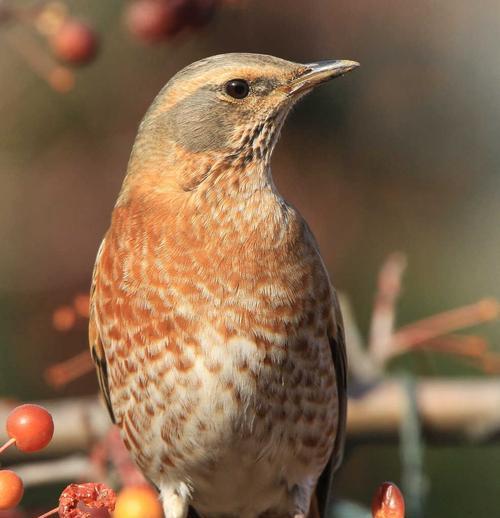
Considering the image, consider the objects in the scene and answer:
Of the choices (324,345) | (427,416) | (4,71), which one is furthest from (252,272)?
(4,71)

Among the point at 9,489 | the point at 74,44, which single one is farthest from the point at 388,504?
the point at 74,44

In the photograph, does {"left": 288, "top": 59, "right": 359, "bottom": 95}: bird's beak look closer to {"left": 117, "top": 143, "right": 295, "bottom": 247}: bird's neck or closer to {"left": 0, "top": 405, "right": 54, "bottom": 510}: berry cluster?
{"left": 117, "top": 143, "right": 295, "bottom": 247}: bird's neck

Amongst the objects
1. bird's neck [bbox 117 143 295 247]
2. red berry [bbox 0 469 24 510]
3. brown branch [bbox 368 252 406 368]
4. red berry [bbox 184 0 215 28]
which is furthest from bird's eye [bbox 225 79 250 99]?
red berry [bbox 0 469 24 510]

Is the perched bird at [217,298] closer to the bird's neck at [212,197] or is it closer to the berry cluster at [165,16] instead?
the bird's neck at [212,197]

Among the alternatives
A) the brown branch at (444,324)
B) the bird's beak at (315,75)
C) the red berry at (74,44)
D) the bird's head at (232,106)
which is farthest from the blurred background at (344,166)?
the brown branch at (444,324)

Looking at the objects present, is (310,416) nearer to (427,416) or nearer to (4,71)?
(427,416)

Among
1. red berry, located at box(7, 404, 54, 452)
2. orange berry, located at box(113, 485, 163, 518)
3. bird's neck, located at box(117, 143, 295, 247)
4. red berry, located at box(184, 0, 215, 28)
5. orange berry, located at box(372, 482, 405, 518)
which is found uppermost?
red berry, located at box(184, 0, 215, 28)

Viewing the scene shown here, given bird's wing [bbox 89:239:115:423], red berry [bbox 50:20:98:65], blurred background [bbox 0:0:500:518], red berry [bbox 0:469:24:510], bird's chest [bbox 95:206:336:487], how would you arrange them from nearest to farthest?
red berry [bbox 0:469:24:510] → bird's chest [bbox 95:206:336:487] → bird's wing [bbox 89:239:115:423] → red berry [bbox 50:20:98:65] → blurred background [bbox 0:0:500:518]
